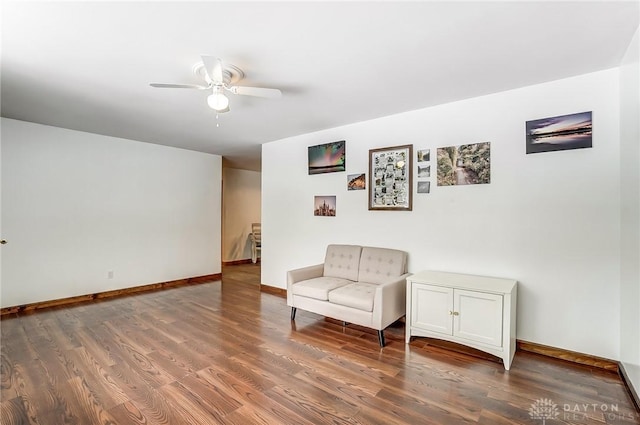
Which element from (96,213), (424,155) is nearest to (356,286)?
(424,155)

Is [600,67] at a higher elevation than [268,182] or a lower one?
higher

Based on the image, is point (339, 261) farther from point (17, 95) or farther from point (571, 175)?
point (17, 95)

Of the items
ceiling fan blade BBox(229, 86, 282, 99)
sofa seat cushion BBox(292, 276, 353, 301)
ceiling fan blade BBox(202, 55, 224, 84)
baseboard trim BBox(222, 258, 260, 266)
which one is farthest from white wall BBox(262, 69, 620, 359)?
baseboard trim BBox(222, 258, 260, 266)

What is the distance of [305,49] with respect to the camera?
226cm

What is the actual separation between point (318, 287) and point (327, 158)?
196 cm

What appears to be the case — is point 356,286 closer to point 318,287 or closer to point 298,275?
point 318,287

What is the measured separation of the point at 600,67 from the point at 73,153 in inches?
256

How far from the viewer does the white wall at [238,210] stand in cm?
793

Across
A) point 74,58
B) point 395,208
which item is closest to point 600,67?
point 395,208

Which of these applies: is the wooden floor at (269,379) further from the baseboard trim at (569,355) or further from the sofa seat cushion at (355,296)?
the sofa seat cushion at (355,296)

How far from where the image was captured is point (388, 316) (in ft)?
10.1

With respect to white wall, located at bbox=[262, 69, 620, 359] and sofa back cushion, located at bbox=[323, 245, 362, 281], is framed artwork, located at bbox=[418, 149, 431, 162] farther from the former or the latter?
sofa back cushion, located at bbox=[323, 245, 362, 281]

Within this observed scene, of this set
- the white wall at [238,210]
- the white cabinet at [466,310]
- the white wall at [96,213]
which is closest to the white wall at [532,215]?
the white cabinet at [466,310]

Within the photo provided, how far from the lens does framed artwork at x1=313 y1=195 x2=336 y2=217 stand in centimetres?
445
